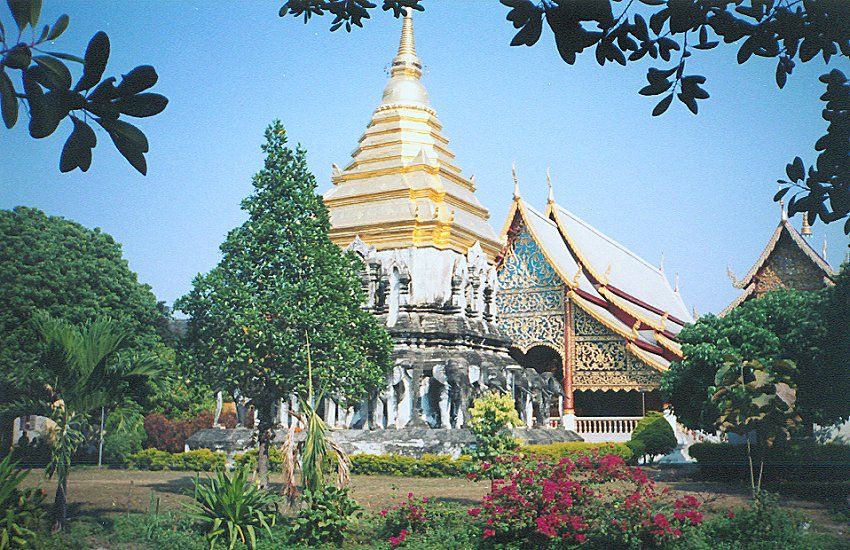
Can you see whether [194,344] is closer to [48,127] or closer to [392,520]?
[392,520]

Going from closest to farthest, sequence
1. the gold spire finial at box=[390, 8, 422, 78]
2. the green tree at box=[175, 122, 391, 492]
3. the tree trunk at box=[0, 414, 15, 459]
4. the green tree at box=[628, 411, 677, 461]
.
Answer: the green tree at box=[175, 122, 391, 492] → the tree trunk at box=[0, 414, 15, 459] → the green tree at box=[628, 411, 677, 461] → the gold spire finial at box=[390, 8, 422, 78]

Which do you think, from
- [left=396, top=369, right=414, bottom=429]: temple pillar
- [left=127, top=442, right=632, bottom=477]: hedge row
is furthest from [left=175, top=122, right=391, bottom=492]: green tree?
[left=396, top=369, right=414, bottom=429]: temple pillar

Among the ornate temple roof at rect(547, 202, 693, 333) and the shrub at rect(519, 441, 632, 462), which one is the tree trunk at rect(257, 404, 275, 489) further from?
the ornate temple roof at rect(547, 202, 693, 333)

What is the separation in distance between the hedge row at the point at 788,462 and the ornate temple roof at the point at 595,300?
174 inches

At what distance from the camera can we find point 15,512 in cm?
671

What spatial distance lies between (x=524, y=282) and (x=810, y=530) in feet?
41.8

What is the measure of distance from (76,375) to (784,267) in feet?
44.7

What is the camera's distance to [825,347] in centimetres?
1142

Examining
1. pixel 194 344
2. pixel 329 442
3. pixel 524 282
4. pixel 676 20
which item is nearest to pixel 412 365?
pixel 524 282

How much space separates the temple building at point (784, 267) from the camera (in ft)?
54.3

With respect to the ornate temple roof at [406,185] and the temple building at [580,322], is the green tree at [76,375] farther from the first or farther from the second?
the temple building at [580,322]

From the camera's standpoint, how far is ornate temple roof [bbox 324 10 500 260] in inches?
710

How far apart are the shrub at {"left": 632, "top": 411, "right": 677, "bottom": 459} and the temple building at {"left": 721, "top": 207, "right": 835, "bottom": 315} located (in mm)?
2437

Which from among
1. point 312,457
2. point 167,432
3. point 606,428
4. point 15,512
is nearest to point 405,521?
point 312,457
